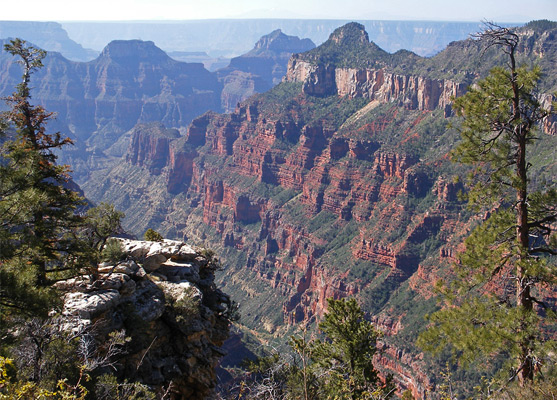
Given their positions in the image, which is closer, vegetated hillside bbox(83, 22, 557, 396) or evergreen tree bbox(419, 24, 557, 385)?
evergreen tree bbox(419, 24, 557, 385)

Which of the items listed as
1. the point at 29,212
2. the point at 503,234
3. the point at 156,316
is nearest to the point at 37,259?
the point at 29,212

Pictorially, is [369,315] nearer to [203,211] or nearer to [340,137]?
[340,137]

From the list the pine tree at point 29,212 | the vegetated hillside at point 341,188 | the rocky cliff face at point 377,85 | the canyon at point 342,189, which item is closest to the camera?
the pine tree at point 29,212

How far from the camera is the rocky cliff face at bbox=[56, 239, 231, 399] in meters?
20.1

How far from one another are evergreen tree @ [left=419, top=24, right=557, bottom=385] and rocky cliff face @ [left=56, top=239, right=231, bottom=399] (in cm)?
1129

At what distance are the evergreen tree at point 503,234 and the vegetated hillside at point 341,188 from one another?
5114cm

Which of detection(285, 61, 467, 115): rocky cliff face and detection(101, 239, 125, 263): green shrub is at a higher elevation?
detection(285, 61, 467, 115): rocky cliff face

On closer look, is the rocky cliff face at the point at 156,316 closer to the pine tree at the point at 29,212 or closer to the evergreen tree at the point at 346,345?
the pine tree at the point at 29,212

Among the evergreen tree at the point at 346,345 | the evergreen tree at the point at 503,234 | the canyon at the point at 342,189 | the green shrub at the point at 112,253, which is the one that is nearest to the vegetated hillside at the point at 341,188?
the canyon at the point at 342,189

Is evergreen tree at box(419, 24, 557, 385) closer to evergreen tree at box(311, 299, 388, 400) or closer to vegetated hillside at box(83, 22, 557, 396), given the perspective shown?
evergreen tree at box(311, 299, 388, 400)

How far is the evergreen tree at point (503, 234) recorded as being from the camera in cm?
1684

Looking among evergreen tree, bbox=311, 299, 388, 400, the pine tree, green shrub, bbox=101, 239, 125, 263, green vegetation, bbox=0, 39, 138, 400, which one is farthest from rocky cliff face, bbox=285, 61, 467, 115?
the pine tree

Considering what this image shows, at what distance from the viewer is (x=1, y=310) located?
50.5 feet

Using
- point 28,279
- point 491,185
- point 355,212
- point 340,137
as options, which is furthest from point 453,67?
point 28,279
